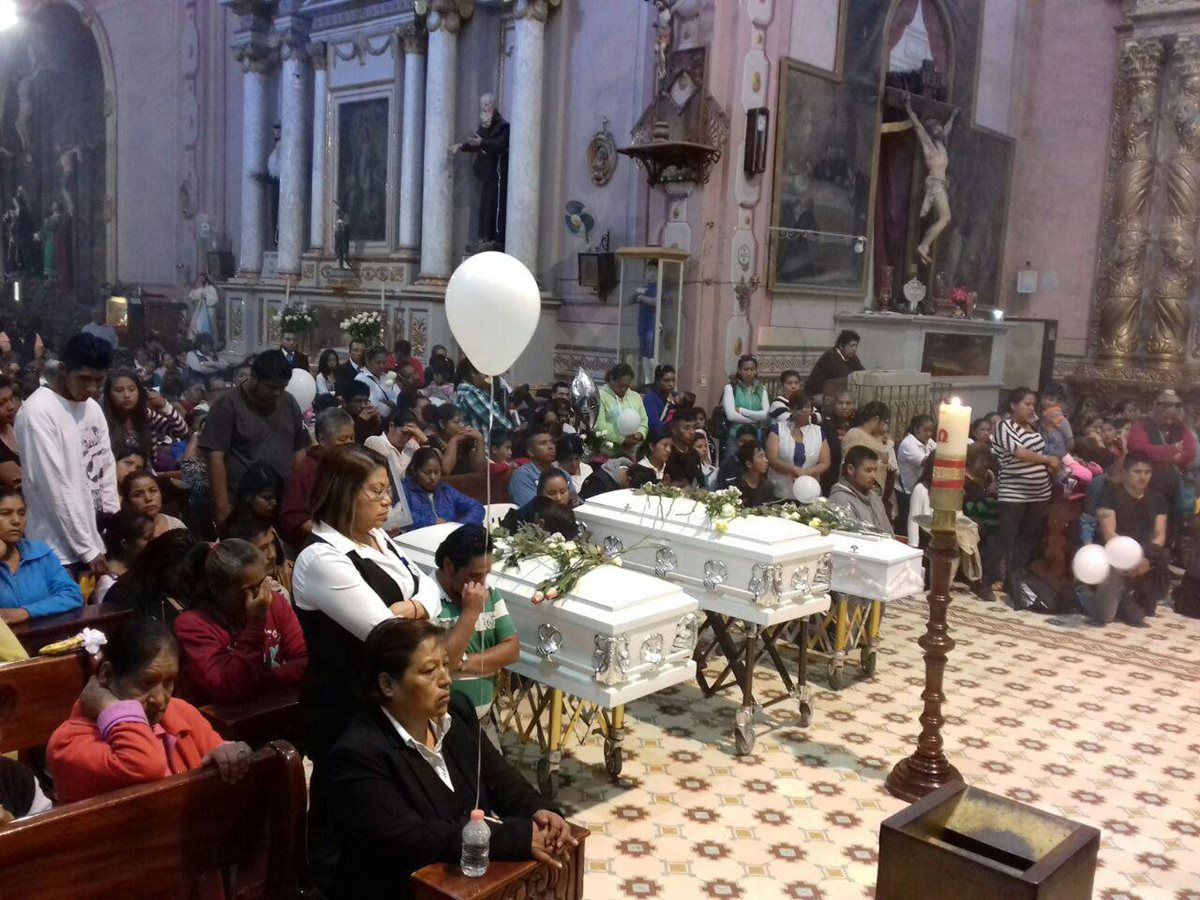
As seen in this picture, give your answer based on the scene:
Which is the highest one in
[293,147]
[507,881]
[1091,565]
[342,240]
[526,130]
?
[293,147]

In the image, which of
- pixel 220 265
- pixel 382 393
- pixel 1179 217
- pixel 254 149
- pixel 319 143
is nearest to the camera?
pixel 382 393

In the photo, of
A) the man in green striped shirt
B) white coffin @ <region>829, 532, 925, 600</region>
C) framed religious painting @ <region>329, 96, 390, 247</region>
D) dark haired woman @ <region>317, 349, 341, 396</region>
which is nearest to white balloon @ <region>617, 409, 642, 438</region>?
white coffin @ <region>829, 532, 925, 600</region>

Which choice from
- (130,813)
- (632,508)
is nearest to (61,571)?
(130,813)

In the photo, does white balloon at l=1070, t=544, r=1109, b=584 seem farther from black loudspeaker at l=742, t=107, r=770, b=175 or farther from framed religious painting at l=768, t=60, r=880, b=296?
black loudspeaker at l=742, t=107, r=770, b=175

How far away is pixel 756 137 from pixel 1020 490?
4.93 metres

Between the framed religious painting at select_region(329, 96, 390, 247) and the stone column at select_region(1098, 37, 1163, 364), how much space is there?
31.9ft

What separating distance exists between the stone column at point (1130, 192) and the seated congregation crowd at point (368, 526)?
4551 mm

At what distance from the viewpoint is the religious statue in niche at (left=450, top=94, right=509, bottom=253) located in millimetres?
12656

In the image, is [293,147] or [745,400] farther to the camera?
[293,147]

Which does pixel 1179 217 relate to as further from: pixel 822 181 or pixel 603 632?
pixel 603 632

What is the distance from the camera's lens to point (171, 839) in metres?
2.45

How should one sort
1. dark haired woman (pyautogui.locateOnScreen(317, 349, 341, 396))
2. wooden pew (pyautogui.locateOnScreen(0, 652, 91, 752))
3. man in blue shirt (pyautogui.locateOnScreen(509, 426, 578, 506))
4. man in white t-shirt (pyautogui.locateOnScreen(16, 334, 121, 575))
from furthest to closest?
dark haired woman (pyautogui.locateOnScreen(317, 349, 341, 396)) < man in blue shirt (pyautogui.locateOnScreen(509, 426, 578, 506)) < man in white t-shirt (pyautogui.locateOnScreen(16, 334, 121, 575)) < wooden pew (pyautogui.locateOnScreen(0, 652, 91, 752))

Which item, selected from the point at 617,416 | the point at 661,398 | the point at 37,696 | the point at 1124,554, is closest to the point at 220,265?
the point at 661,398

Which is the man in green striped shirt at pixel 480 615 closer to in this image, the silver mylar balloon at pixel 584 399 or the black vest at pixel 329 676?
the black vest at pixel 329 676
